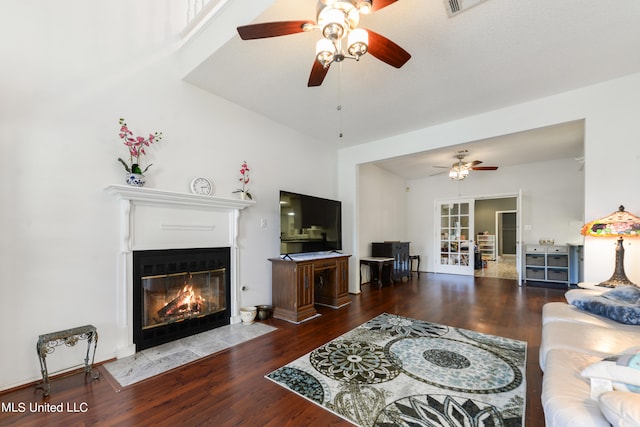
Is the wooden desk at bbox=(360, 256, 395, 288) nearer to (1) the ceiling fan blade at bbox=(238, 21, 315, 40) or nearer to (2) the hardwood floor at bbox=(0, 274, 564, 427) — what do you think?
(2) the hardwood floor at bbox=(0, 274, 564, 427)

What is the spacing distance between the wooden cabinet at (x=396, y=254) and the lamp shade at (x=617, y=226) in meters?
3.50

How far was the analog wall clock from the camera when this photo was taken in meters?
3.08

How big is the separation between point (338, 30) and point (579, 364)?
7.33 feet

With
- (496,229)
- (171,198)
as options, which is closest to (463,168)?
(171,198)

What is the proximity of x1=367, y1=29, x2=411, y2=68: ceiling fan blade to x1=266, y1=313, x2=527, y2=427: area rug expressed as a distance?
2415 mm

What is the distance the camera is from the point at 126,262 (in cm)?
255

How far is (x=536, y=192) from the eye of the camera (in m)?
6.30

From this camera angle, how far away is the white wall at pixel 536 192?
5.91m

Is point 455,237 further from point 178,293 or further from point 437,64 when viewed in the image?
point 178,293

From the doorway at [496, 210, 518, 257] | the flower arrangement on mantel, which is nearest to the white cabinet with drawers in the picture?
the flower arrangement on mantel

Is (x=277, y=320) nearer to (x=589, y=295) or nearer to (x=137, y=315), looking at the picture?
(x=137, y=315)

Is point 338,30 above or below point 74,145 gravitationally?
above

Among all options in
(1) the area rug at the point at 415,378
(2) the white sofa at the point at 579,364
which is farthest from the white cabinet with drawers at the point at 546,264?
(2) the white sofa at the point at 579,364

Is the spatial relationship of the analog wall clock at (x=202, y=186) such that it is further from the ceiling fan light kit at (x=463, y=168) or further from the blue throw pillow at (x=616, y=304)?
the ceiling fan light kit at (x=463, y=168)
